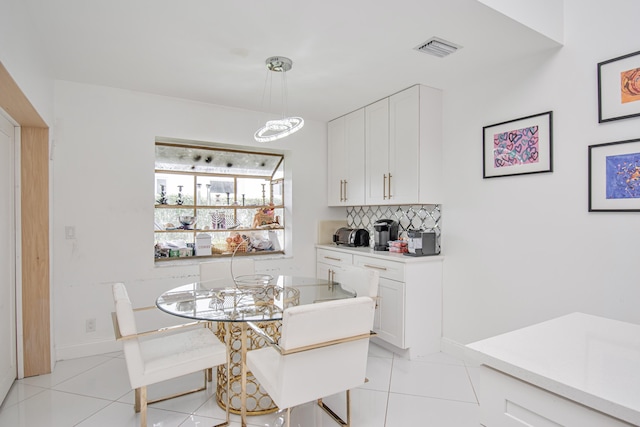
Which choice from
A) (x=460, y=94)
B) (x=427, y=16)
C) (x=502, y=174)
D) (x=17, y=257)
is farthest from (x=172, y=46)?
(x=502, y=174)

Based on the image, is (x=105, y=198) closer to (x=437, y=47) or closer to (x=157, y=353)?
(x=157, y=353)

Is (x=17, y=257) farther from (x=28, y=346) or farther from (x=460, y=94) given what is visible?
(x=460, y=94)

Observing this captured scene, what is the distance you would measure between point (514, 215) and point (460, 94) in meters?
1.19

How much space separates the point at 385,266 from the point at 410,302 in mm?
394

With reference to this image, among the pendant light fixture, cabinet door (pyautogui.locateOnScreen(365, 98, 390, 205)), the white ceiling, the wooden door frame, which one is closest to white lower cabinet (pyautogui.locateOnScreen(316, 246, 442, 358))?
cabinet door (pyautogui.locateOnScreen(365, 98, 390, 205))

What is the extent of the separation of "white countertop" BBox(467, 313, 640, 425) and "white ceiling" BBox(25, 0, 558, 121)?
1693 mm

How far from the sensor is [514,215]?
266 cm

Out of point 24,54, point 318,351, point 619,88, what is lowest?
point 318,351

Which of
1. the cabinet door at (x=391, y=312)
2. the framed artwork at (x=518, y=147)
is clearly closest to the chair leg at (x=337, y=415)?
the cabinet door at (x=391, y=312)

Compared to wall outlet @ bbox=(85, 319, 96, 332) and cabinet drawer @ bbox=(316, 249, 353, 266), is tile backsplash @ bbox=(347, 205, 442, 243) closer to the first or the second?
cabinet drawer @ bbox=(316, 249, 353, 266)

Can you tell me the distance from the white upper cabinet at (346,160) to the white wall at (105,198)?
1377 millimetres

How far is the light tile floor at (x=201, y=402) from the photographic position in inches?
84.0

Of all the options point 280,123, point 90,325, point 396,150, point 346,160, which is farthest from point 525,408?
point 90,325

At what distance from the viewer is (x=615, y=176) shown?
6.86 ft
